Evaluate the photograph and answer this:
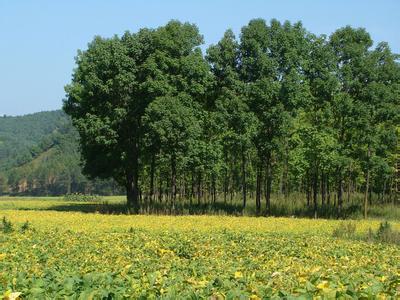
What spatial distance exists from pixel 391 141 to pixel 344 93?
5.31m

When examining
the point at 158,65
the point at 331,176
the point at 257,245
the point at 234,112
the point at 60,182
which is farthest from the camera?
the point at 60,182

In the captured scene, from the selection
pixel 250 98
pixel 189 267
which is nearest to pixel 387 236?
pixel 189 267

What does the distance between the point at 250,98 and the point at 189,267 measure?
32.6 metres

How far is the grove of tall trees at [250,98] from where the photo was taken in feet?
137

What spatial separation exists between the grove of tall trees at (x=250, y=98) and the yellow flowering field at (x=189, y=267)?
A: 1827 cm

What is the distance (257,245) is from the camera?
716 inches

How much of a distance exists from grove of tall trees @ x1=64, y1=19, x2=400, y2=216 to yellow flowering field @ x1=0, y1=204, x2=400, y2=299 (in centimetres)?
1827

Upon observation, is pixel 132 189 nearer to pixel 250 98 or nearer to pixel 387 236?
pixel 250 98

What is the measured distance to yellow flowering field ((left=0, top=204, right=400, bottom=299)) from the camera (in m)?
5.54

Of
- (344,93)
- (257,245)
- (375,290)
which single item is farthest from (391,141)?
(375,290)

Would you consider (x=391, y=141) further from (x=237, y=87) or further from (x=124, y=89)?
(x=124, y=89)

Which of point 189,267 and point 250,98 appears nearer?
point 189,267

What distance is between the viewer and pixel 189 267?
37.1 feet

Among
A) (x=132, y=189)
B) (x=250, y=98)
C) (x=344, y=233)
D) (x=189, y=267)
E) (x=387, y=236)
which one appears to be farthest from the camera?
(x=132, y=189)
